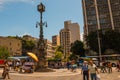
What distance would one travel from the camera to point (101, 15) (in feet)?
292

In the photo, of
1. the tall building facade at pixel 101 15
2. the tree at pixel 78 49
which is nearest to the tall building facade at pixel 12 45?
the tree at pixel 78 49

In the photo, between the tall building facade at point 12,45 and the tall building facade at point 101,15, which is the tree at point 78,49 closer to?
the tall building facade at point 101,15

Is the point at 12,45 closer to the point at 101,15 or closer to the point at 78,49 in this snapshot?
the point at 78,49

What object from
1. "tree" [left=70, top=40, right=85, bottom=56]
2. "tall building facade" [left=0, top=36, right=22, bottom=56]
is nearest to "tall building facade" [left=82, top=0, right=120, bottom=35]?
"tree" [left=70, top=40, right=85, bottom=56]

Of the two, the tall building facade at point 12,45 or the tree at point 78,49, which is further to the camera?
the tall building facade at point 12,45

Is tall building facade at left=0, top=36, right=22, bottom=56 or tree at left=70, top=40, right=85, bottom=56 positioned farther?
tall building facade at left=0, top=36, right=22, bottom=56

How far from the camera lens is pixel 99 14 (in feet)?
295

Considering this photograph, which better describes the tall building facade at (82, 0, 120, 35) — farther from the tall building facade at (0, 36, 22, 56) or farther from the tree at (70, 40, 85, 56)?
the tall building facade at (0, 36, 22, 56)

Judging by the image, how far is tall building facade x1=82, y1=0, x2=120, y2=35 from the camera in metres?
86.1

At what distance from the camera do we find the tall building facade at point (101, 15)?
86062 mm

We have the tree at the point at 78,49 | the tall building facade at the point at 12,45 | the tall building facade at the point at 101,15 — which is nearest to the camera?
the tree at the point at 78,49

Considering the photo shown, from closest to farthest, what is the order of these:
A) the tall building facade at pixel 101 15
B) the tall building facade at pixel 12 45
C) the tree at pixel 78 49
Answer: the tree at pixel 78 49 → the tall building facade at pixel 101 15 → the tall building facade at pixel 12 45

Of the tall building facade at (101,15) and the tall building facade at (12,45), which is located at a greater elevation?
the tall building facade at (101,15)

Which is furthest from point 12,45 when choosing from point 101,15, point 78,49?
point 101,15
